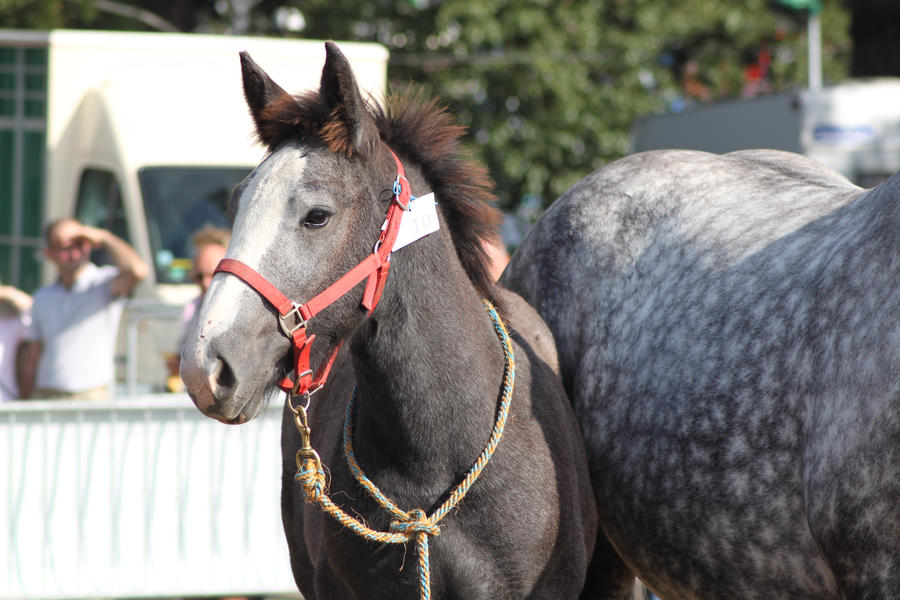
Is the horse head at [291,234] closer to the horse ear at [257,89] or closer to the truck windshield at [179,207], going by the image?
the horse ear at [257,89]

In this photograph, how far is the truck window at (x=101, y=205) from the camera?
9914 millimetres

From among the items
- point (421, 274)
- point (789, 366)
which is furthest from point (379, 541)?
point (789, 366)

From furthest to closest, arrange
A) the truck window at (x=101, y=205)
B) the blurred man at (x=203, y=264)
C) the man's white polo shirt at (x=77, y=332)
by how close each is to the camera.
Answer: the truck window at (x=101, y=205)
the man's white polo shirt at (x=77, y=332)
the blurred man at (x=203, y=264)

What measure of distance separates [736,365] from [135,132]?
7.70 meters

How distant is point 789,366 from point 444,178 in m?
1.11

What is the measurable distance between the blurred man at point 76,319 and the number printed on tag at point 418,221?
534cm

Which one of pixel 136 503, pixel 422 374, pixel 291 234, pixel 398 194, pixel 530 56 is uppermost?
pixel 530 56

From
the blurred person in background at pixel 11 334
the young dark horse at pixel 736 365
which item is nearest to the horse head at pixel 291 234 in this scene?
the young dark horse at pixel 736 365

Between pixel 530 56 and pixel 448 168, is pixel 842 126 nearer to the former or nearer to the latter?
pixel 530 56

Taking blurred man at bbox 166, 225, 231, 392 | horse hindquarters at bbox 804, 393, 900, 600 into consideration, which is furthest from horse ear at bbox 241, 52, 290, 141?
blurred man at bbox 166, 225, 231, 392

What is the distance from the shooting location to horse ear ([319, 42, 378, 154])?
293 cm

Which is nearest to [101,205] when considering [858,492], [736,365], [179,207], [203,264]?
[179,207]

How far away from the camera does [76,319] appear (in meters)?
8.02

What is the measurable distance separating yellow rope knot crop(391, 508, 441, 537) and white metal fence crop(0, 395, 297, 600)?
4.15 metres
